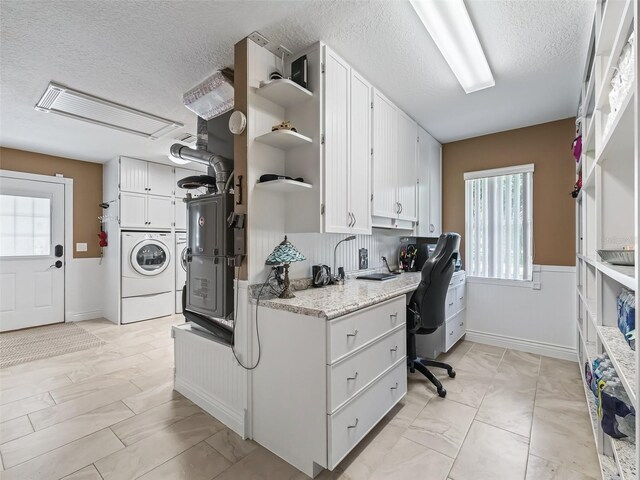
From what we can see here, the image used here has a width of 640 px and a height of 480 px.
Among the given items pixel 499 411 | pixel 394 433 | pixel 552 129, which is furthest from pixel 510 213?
pixel 394 433

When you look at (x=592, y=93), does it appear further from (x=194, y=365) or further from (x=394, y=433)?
(x=194, y=365)

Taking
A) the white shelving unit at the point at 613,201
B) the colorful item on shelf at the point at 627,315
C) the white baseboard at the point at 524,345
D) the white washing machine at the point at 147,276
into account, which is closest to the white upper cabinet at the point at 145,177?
the white washing machine at the point at 147,276

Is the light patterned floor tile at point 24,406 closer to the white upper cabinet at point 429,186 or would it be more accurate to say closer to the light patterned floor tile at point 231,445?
the light patterned floor tile at point 231,445

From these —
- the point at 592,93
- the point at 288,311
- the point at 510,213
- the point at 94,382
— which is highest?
the point at 592,93

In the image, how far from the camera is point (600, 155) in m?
1.35

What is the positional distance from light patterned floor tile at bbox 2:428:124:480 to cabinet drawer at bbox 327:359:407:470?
131cm

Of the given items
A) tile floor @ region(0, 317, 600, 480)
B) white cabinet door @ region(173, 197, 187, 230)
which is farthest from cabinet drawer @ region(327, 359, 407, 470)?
white cabinet door @ region(173, 197, 187, 230)

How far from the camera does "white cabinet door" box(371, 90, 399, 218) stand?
2576 mm

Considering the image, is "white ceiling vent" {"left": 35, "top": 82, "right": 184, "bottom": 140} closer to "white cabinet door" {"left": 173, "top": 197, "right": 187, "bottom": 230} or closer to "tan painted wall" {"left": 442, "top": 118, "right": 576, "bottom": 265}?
"white cabinet door" {"left": 173, "top": 197, "right": 187, "bottom": 230}

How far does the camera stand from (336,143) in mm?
2115

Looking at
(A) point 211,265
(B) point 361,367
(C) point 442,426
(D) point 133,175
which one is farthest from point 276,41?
(D) point 133,175

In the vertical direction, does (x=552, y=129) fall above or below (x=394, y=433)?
above

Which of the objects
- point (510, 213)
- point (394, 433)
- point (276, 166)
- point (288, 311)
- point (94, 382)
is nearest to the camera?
point (288, 311)

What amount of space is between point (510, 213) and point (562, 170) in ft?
2.11
